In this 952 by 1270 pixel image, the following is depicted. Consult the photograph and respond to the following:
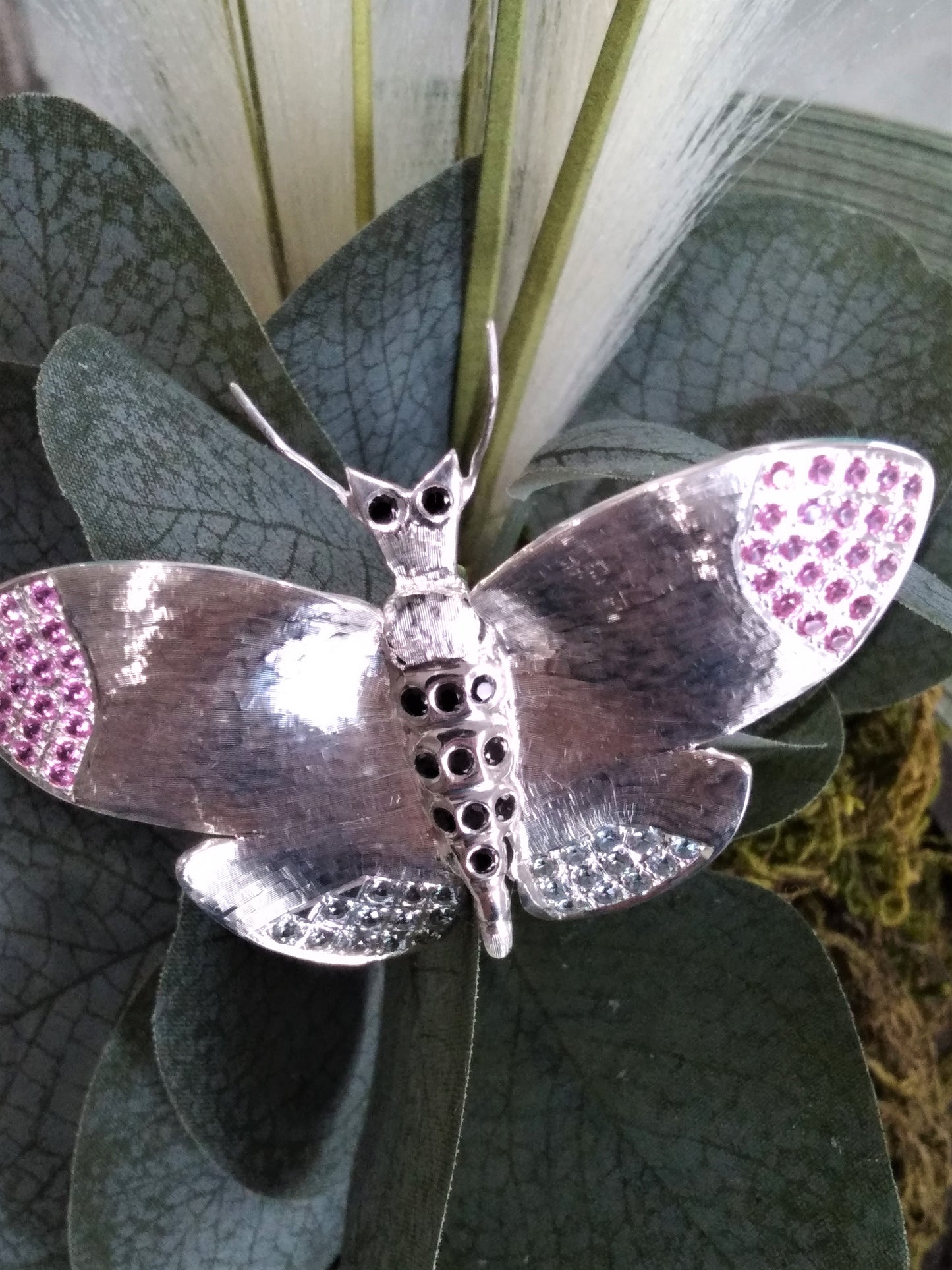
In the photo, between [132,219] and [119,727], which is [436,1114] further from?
[132,219]

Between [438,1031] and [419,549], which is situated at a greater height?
[419,549]

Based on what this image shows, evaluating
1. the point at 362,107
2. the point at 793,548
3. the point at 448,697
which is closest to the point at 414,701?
the point at 448,697

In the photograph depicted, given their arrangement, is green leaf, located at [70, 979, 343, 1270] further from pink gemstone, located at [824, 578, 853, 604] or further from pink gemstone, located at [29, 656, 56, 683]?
pink gemstone, located at [824, 578, 853, 604]

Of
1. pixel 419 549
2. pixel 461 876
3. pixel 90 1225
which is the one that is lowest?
pixel 90 1225

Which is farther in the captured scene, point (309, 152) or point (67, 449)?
point (309, 152)

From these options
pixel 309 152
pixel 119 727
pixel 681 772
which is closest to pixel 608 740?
pixel 681 772

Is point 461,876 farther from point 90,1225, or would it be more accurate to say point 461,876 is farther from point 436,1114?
point 90,1225

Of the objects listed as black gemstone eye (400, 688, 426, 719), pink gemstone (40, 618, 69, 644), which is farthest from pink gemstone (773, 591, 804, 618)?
pink gemstone (40, 618, 69, 644)
